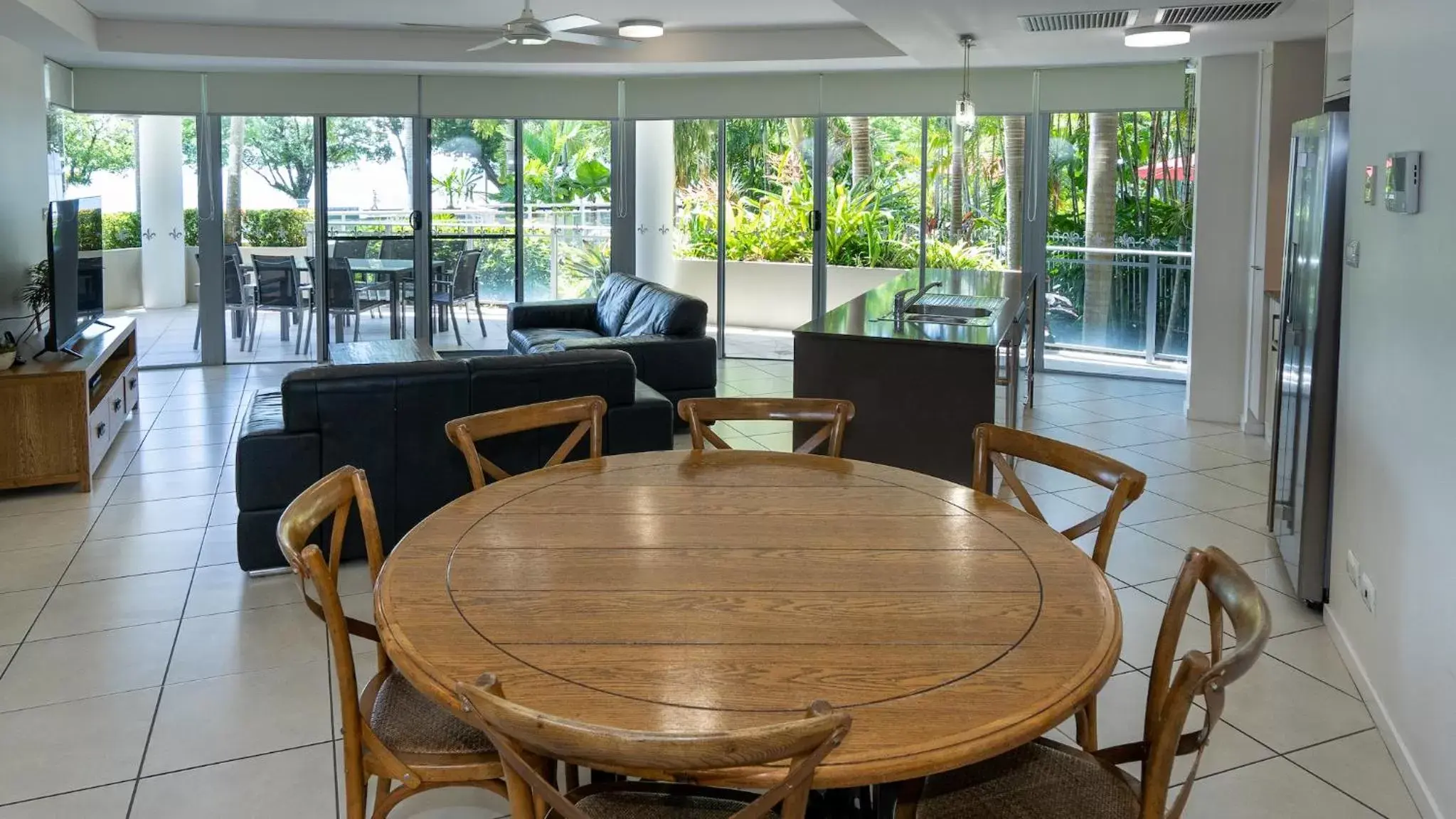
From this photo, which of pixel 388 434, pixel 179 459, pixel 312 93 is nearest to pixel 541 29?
pixel 388 434

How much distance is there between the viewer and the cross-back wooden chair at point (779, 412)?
10.7 feet

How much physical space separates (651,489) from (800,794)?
4.17ft

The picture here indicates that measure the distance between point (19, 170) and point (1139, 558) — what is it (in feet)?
21.7

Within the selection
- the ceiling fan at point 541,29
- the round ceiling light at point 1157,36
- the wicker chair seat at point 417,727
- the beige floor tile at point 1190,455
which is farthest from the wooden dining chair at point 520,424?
the round ceiling light at point 1157,36

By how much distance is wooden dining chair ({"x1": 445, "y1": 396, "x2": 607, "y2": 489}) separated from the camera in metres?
2.95

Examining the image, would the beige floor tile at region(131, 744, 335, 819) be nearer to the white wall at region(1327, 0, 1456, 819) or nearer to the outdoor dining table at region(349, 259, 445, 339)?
the white wall at region(1327, 0, 1456, 819)

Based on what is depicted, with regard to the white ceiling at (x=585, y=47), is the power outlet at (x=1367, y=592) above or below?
below

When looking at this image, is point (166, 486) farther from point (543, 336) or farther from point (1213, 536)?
point (1213, 536)

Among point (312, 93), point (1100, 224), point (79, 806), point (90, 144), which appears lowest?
point (79, 806)

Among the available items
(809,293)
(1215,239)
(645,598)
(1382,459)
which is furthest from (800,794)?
(809,293)

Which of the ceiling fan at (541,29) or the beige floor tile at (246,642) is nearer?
the beige floor tile at (246,642)

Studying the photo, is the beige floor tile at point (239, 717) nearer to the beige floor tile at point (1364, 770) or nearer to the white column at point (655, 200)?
the beige floor tile at point (1364, 770)

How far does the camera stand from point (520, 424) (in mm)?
3105

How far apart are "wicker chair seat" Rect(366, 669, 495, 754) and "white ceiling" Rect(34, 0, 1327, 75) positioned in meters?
4.60
